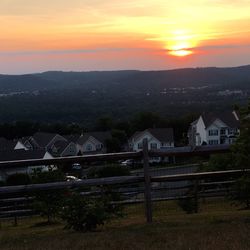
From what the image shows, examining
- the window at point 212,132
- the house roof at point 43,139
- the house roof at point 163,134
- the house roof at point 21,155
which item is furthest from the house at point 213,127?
the house roof at point 21,155

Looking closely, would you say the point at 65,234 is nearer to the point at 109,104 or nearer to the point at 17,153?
the point at 17,153

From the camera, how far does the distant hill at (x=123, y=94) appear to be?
110206 mm

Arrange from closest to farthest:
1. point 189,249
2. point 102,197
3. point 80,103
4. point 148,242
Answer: point 189,249 → point 148,242 → point 102,197 → point 80,103

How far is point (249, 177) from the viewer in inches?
288

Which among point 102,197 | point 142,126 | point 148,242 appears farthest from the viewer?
point 142,126

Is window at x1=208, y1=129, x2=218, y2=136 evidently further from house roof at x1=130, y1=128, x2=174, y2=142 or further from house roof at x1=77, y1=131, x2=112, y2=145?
house roof at x1=77, y1=131, x2=112, y2=145

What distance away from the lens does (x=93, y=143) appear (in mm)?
71188

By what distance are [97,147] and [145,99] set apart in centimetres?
5685

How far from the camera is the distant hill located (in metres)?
110

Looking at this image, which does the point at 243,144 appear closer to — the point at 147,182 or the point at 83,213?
the point at 147,182

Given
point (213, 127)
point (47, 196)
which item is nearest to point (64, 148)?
point (213, 127)

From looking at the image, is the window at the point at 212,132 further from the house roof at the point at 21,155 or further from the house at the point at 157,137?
the house roof at the point at 21,155

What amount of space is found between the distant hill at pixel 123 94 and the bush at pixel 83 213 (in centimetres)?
8780

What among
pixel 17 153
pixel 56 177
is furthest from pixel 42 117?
pixel 56 177
